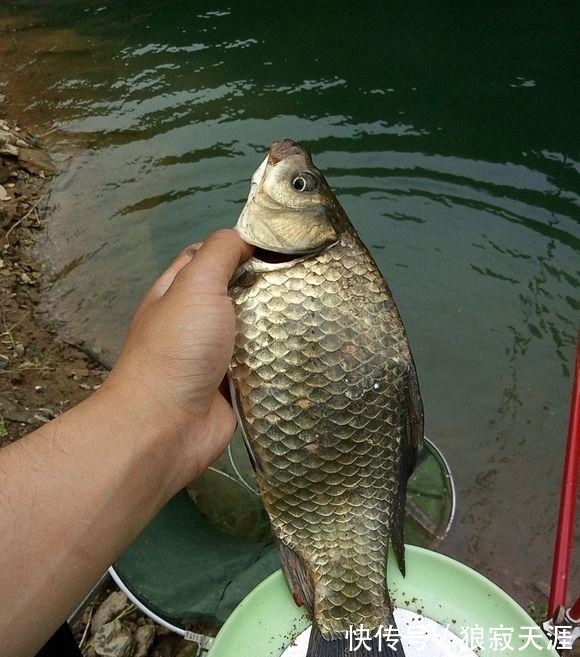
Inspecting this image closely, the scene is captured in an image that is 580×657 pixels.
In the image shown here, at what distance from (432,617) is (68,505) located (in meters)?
1.15

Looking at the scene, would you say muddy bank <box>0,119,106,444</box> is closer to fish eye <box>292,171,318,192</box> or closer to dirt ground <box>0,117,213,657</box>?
dirt ground <box>0,117,213,657</box>

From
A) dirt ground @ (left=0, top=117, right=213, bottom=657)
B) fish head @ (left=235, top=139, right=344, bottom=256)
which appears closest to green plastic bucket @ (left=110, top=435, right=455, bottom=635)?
dirt ground @ (left=0, top=117, right=213, bottom=657)

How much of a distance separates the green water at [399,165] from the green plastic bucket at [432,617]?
1.30 meters

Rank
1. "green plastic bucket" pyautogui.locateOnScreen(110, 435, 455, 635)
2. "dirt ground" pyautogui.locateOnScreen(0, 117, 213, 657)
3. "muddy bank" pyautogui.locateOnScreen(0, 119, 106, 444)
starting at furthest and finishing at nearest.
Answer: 1. "muddy bank" pyautogui.locateOnScreen(0, 119, 106, 444)
2. "dirt ground" pyautogui.locateOnScreen(0, 117, 213, 657)
3. "green plastic bucket" pyautogui.locateOnScreen(110, 435, 455, 635)

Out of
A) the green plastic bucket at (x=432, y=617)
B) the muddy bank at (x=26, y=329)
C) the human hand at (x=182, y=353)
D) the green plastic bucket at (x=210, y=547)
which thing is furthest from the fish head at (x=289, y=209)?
the muddy bank at (x=26, y=329)

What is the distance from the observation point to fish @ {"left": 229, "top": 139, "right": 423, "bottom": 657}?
173 centimetres

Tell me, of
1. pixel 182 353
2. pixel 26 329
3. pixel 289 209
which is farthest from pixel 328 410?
pixel 26 329

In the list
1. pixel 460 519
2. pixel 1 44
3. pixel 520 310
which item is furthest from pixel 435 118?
pixel 1 44

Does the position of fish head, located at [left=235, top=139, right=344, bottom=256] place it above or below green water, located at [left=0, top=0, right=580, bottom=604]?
above

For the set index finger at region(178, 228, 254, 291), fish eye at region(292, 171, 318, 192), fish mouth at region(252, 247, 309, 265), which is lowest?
fish mouth at region(252, 247, 309, 265)

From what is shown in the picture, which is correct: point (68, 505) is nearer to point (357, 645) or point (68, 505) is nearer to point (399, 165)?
point (357, 645)

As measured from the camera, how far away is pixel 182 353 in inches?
67.0

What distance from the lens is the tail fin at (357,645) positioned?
1.76m

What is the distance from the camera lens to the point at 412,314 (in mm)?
4043
